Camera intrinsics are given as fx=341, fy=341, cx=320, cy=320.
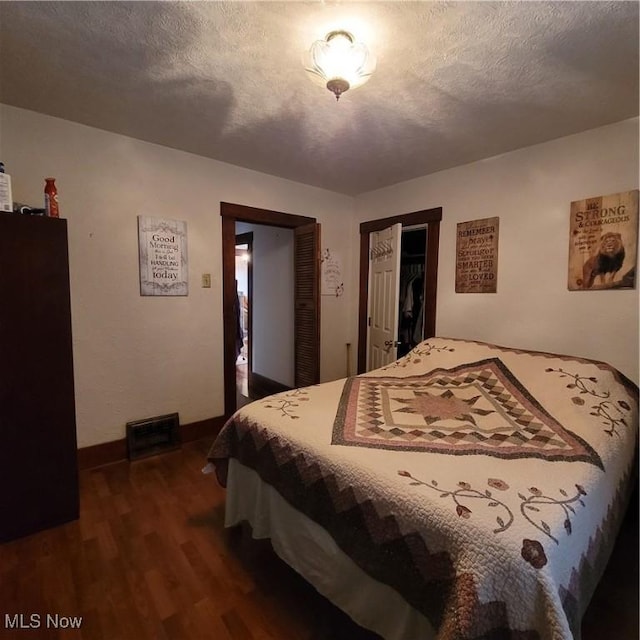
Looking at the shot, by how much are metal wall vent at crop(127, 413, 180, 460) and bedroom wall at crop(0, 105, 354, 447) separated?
0.07m

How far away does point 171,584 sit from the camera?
1459mm

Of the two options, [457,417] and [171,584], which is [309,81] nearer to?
[457,417]

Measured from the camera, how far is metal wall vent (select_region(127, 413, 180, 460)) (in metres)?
2.50

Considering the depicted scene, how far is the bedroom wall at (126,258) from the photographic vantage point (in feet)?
7.00

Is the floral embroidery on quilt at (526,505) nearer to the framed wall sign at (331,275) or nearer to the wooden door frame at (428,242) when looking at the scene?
the wooden door frame at (428,242)

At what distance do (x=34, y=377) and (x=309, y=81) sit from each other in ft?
6.61

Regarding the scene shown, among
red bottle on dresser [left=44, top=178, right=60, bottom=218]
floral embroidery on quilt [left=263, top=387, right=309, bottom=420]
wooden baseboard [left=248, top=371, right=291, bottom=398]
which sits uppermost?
red bottle on dresser [left=44, top=178, right=60, bottom=218]

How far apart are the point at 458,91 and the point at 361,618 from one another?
2370 mm

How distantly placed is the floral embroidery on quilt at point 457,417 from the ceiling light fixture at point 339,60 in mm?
1442

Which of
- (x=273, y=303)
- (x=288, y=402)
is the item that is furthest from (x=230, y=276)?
(x=288, y=402)

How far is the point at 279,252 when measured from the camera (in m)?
3.99

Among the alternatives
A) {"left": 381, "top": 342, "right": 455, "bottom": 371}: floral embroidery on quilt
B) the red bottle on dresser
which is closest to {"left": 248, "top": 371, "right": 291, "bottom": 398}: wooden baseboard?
{"left": 381, "top": 342, "right": 455, "bottom": 371}: floral embroidery on quilt

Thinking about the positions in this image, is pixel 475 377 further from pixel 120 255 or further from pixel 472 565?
pixel 120 255

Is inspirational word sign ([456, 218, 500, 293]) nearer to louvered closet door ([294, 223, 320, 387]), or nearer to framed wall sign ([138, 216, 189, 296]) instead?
louvered closet door ([294, 223, 320, 387])
